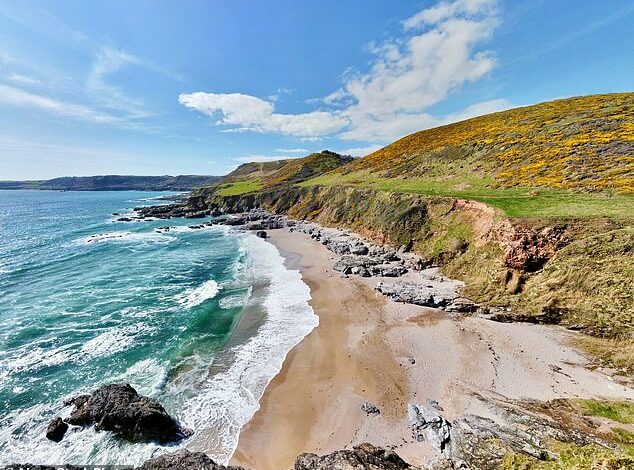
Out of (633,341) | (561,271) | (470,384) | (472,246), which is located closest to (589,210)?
(561,271)

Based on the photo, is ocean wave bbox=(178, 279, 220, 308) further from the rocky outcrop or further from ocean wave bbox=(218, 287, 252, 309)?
the rocky outcrop

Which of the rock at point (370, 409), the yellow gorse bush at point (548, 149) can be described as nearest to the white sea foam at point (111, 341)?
the rock at point (370, 409)

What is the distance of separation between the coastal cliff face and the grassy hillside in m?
2.24

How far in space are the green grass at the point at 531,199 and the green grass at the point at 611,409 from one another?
47.9 ft

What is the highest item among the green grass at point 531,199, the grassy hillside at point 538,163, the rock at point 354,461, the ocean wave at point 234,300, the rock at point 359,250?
the grassy hillside at point 538,163

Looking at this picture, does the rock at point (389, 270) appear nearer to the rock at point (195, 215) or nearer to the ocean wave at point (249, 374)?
the ocean wave at point (249, 374)

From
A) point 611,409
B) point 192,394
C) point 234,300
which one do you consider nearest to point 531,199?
point 611,409

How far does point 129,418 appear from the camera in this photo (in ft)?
45.6

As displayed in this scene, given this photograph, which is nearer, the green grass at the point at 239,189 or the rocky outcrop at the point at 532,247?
the rocky outcrop at the point at 532,247

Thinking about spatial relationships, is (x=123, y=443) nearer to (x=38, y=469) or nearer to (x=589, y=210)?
(x=38, y=469)

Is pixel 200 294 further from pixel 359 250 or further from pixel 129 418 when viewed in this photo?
pixel 359 250

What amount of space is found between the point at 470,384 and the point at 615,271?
12401 millimetres

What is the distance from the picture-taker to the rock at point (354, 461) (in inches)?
365

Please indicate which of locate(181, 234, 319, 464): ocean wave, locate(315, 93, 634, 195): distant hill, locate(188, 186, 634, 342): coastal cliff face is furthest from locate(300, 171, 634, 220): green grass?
Result: locate(181, 234, 319, 464): ocean wave
